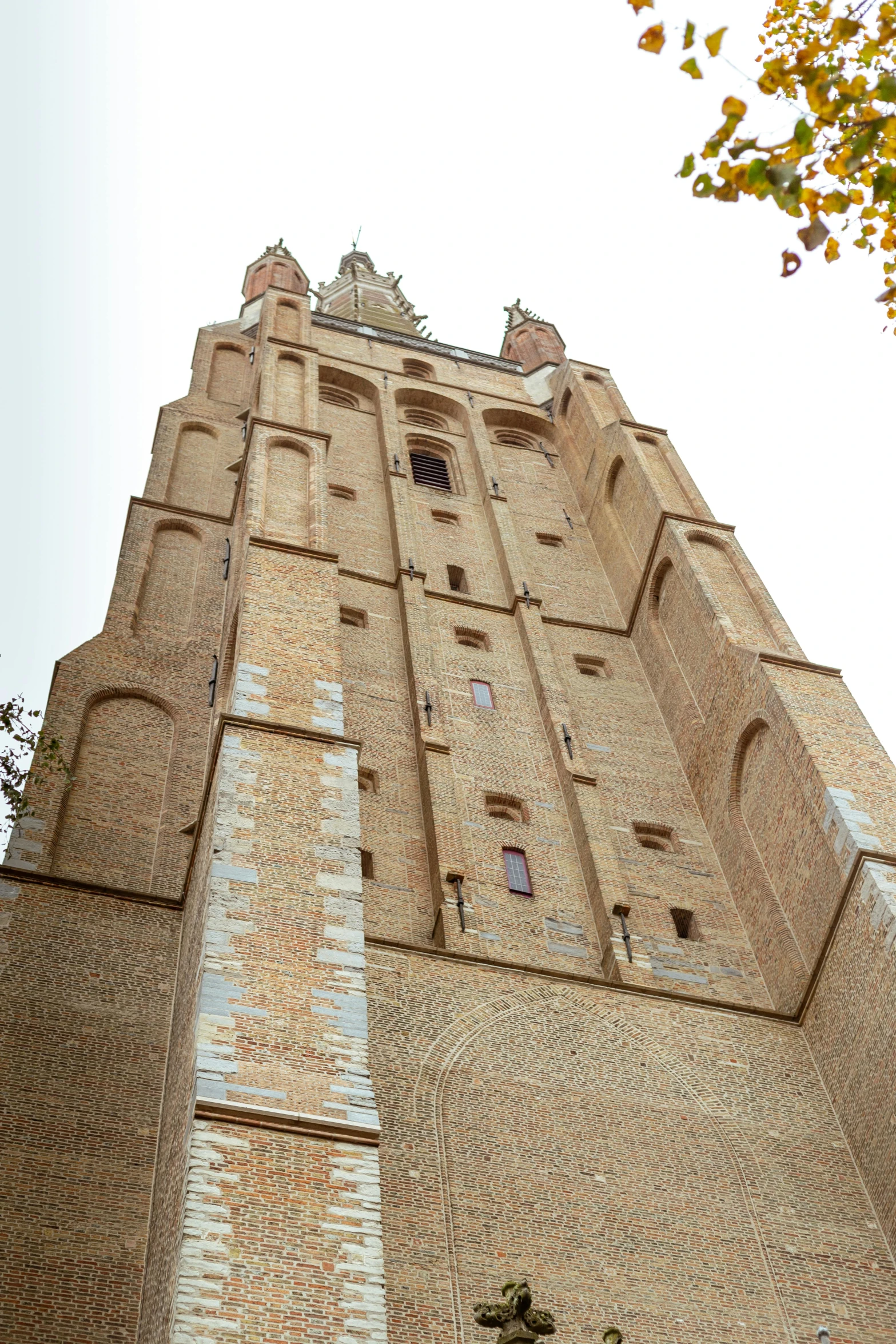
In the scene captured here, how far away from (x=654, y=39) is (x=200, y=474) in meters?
21.9

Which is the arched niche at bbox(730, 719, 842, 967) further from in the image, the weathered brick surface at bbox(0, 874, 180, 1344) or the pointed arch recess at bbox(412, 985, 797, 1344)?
the weathered brick surface at bbox(0, 874, 180, 1344)

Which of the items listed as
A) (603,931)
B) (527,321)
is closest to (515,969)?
(603,931)

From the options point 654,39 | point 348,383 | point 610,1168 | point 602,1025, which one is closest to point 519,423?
point 348,383

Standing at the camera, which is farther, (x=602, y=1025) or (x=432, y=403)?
(x=432, y=403)

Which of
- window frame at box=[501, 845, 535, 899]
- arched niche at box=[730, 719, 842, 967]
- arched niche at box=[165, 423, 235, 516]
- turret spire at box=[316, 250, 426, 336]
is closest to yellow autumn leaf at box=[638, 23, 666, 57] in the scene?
arched niche at box=[730, 719, 842, 967]

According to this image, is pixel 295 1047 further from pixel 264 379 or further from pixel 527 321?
pixel 527 321

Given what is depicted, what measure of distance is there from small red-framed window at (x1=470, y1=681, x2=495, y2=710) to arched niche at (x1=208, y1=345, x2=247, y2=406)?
12.3m

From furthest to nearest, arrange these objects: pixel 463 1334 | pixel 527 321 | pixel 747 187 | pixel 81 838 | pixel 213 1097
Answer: pixel 527 321 < pixel 81 838 < pixel 463 1334 < pixel 213 1097 < pixel 747 187

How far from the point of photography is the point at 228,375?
3231 centimetres

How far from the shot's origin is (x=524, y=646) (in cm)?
2286

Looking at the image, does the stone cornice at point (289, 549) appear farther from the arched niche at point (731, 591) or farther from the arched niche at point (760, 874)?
the arched niche at point (760, 874)

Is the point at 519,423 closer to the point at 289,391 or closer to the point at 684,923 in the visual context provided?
the point at 289,391

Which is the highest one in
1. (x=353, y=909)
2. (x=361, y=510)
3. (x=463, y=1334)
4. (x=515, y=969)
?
(x=361, y=510)

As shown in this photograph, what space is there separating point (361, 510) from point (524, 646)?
5.16 metres
